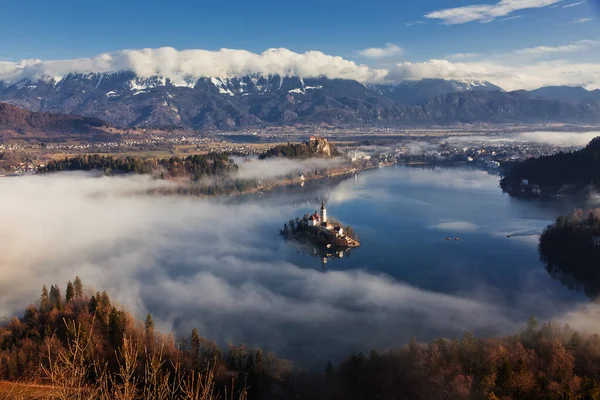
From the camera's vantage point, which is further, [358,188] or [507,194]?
[358,188]

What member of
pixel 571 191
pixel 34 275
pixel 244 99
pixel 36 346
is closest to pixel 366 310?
pixel 36 346

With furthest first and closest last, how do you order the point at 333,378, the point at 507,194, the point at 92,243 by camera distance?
the point at 507,194 → the point at 92,243 → the point at 333,378

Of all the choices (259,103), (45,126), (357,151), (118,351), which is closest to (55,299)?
(118,351)

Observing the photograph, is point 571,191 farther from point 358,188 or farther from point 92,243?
point 92,243

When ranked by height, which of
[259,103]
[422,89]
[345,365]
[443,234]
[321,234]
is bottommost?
[345,365]

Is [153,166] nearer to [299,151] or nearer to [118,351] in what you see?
[299,151]

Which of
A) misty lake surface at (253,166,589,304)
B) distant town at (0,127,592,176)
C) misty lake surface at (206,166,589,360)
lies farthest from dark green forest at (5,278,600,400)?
distant town at (0,127,592,176)
